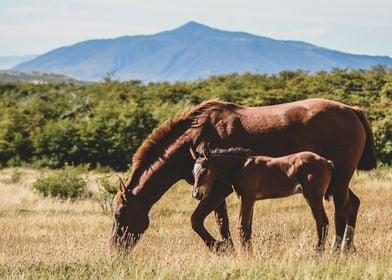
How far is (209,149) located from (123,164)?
28.8m

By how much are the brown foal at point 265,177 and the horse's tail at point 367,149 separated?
165 cm

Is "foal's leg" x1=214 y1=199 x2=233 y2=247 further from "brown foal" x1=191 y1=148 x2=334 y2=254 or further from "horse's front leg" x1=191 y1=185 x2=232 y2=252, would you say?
"brown foal" x1=191 y1=148 x2=334 y2=254

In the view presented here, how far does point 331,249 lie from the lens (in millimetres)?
8312

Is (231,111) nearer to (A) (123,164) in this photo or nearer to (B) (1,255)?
(B) (1,255)

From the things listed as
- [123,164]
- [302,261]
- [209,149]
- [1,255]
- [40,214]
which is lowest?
[123,164]

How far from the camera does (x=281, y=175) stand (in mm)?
8203

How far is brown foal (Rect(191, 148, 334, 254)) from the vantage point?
808cm

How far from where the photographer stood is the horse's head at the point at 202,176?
25.8 ft

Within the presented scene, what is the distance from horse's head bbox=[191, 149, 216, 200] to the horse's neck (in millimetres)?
813

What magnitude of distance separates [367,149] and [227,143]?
93.6 inches

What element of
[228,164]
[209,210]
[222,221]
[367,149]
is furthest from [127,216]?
[367,149]

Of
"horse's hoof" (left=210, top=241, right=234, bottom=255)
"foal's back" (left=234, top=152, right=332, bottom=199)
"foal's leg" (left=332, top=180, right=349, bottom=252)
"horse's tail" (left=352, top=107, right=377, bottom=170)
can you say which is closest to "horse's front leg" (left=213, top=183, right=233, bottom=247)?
"horse's hoof" (left=210, top=241, right=234, bottom=255)

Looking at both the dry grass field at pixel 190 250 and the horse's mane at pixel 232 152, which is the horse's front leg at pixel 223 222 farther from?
the horse's mane at pixel 232 152

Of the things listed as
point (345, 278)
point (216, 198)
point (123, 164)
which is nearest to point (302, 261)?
point (345, 278)
